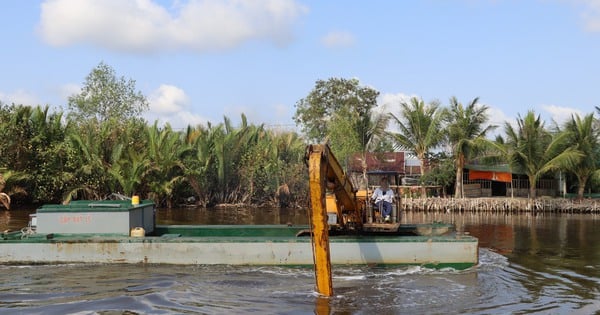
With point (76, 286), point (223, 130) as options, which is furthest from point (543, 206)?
point (76, 286)

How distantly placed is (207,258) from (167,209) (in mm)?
22966

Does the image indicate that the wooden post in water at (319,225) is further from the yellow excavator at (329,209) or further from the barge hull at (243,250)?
the barge hull at (243,250)

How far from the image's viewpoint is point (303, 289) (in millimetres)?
11312

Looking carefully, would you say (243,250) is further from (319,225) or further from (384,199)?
(384,199)

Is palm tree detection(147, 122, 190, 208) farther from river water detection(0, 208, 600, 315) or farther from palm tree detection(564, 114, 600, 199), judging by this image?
palm tree detection(564, 114, 600, 199)

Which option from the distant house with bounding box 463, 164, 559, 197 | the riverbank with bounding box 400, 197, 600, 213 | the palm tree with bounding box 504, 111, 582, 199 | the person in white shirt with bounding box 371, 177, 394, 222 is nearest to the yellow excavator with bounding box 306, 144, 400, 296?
the person in white shirt with bounding box 371, 177, 394, 222

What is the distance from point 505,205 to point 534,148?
12.1ft

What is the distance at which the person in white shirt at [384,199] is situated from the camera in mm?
14211

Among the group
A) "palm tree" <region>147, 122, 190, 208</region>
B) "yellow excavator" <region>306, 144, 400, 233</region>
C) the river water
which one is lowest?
the river water

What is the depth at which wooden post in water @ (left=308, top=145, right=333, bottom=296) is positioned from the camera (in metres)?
10.4

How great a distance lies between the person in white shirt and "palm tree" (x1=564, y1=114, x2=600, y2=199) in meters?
22.5

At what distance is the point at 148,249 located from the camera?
13438 mm

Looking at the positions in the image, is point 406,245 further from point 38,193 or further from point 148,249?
point 38,193

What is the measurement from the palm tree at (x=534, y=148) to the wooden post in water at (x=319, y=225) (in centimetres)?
2516
